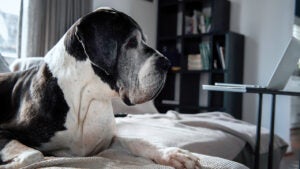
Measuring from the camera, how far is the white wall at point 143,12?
3887mm

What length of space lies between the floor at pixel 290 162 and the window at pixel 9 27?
8.64ft

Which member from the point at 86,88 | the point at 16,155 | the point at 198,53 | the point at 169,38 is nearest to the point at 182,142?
the point at 86,88

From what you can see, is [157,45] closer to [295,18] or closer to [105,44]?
[295,18]

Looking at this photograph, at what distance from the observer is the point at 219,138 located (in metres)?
1.39

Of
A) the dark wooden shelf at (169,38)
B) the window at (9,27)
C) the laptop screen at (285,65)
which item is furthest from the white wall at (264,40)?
the window at (9,27)

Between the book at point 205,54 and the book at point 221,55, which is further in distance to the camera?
the book at point 205,54

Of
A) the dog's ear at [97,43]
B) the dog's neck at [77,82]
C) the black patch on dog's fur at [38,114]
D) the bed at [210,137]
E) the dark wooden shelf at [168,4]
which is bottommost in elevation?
the bed at [210,137]

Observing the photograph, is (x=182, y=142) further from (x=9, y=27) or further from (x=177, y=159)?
(x=9, y=27)

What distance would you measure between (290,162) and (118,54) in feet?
8.65

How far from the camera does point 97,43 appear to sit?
2.79ft

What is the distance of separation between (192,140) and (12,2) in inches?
98.8

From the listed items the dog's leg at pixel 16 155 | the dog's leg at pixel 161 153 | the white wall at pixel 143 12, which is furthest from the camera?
the white wall at pixel 143 12

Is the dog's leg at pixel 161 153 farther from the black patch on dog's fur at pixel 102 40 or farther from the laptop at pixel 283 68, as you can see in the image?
the laptop at pixel 283 68

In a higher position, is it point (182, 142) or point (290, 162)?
point (182, 142)
